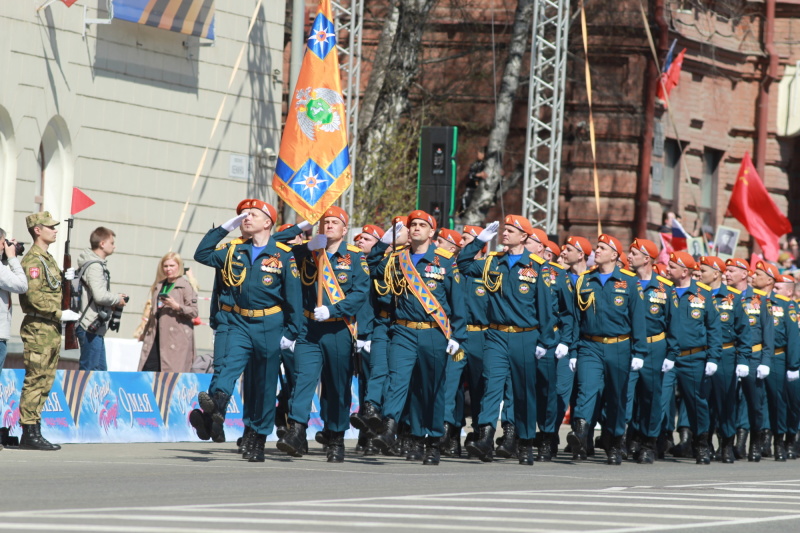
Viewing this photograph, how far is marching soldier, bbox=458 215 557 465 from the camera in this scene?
15.3 metres

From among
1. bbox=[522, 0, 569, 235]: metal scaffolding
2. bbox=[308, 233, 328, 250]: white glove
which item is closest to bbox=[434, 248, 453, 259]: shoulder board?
bbox=[308, 233, 328, 250]: white glove

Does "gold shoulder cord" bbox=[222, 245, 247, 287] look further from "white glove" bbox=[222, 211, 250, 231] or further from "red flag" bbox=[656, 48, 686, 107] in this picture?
"red flag" bbox=[656, 48, 686, 107]

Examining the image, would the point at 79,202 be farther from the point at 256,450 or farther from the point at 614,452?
the point at 614,452

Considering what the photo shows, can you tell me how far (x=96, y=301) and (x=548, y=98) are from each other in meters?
12.8

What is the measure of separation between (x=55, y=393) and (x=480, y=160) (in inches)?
574

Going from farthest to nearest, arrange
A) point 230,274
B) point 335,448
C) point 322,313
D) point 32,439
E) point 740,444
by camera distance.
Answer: point 740,444 → point 32,439 → point 335,448 → point 322,313 → point 230,274

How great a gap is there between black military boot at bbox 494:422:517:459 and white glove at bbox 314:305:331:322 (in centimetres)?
236

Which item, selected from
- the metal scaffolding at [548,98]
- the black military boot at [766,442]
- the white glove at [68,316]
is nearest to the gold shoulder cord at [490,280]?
the white glove at [68,316]

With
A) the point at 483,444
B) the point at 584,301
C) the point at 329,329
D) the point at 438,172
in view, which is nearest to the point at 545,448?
the point at 483,444

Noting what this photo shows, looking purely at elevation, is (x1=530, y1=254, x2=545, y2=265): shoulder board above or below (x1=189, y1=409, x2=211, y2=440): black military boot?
above

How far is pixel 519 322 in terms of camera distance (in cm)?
1528

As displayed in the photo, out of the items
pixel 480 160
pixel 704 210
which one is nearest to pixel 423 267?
pixel 480 160

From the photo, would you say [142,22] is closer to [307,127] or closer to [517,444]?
[307,127]

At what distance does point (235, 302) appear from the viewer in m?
13.6
